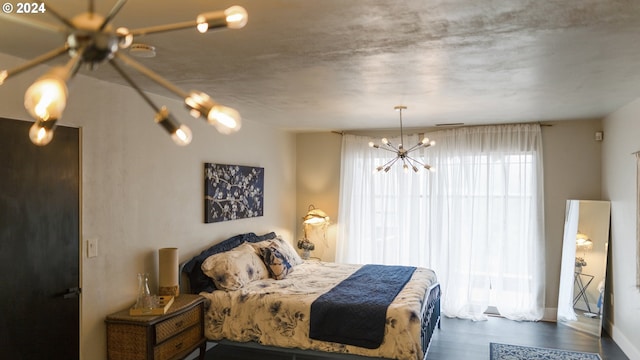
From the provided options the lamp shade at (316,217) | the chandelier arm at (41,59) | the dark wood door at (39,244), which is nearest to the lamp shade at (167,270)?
the dark wood door at (39,244)

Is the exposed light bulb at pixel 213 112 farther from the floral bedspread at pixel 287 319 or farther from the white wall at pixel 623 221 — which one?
the white wall at pixel 623 221

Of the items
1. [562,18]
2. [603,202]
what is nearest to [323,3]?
[562,18]

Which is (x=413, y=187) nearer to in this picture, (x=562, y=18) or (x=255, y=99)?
(x=255, y=99)

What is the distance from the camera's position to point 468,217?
5.89m

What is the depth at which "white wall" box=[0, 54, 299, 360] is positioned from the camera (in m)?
3.23

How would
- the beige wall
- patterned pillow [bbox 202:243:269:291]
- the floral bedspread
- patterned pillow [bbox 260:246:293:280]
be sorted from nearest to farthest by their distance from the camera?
1. the floral bedspread
2. patterned pillow [bbox 202:243:269:291]
3. patterned pillow [bbox 260:246:293:280]
4. the beige wall

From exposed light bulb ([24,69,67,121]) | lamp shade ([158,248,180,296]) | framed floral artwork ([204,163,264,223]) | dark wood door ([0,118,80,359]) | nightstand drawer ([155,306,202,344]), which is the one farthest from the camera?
framed floral artwork ([204,163,264,223])

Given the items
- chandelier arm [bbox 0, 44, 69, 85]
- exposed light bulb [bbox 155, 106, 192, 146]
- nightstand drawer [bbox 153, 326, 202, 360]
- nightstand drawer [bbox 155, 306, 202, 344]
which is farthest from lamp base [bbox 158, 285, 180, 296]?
chandelier arm [bbox 0, 44, 69, 85]

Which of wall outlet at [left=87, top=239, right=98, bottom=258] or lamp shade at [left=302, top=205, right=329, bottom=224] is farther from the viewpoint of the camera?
lamp shade at [left=302, top=205, right=329, bottom=224]

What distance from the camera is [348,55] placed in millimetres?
2689

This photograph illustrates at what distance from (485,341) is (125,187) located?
393 cm

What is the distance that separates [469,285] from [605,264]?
1.53 meters

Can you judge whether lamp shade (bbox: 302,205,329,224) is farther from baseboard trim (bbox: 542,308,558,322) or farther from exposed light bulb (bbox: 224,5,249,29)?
exposed light bulb (bbox: 224,5,249,29)

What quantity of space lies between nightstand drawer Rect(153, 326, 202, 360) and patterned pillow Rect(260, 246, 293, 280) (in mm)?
1062
